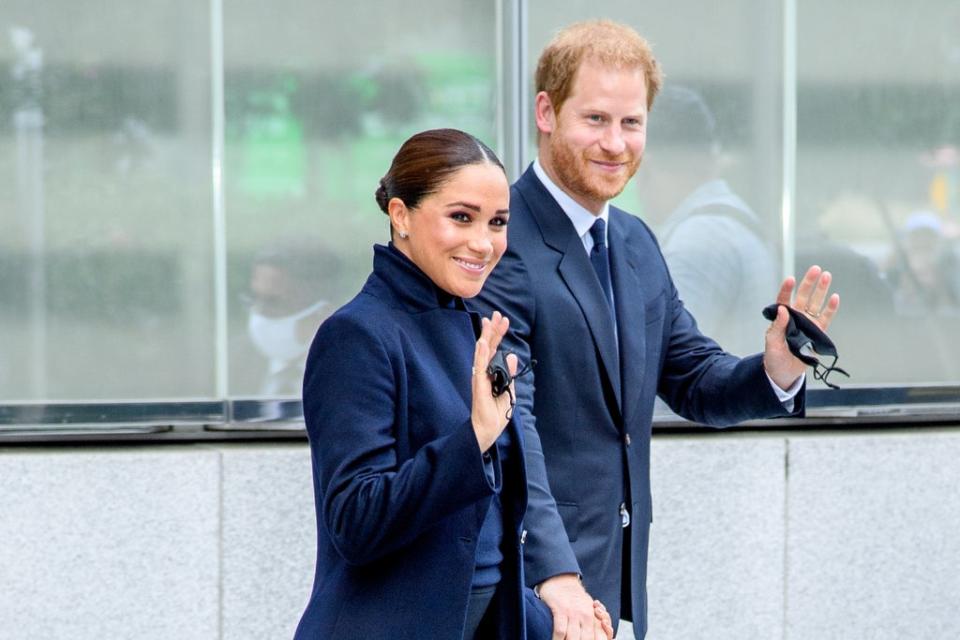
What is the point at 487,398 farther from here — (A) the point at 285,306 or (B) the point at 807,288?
(A) the point at 285,306

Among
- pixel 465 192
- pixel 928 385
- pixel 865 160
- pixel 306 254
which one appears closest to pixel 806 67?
pixel 865 160

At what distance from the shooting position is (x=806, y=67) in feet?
21.5

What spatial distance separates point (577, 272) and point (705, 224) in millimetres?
2807

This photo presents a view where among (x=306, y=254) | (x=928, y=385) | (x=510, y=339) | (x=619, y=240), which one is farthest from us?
(x=928, y=385)

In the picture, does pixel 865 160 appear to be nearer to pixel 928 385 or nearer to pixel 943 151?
pixel 943 151

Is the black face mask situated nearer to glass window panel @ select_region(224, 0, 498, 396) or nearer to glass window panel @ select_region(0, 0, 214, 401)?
glass window panel @ select_region(224, 0, 498, 396)

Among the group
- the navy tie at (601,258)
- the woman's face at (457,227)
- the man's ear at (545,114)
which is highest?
the man's ear at (545,114)

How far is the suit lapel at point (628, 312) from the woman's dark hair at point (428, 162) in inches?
34.7

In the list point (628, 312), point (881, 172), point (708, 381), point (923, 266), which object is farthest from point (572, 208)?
point (923, 266)

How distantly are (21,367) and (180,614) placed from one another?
3.67 ft

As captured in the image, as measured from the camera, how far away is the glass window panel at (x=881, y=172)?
21.5 feet

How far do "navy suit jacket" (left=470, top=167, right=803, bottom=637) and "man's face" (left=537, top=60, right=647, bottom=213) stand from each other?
132 mm

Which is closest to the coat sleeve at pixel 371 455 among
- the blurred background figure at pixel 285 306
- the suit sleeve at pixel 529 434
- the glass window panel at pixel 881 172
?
the suit sleeve at pixel 529 434

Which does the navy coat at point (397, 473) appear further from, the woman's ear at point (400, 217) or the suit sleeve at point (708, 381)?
the suit sleeve at point (708, 381)
